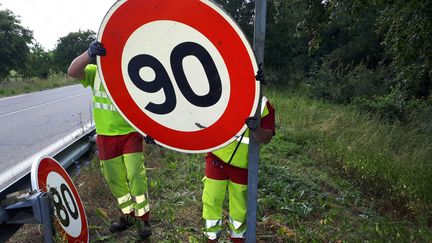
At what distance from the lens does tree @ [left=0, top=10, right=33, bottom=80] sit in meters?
31.1

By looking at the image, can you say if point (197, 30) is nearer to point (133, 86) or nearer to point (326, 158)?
point (133, 86)

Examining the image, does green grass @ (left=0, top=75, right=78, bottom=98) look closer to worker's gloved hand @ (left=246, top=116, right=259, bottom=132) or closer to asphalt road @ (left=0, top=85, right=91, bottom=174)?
asphalt road @ (left=0, top=85, right=91, bottom=174)

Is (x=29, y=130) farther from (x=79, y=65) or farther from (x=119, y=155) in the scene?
(x=79, y=65)

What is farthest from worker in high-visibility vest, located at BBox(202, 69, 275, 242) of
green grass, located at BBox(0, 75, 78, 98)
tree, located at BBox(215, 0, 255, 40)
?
green grass, located at BBox(0, 75, 78, 98)

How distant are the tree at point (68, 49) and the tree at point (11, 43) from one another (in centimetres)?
2203

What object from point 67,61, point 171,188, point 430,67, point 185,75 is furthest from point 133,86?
point 67,61

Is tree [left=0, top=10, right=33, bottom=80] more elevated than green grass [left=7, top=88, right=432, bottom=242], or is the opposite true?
tree [left=0, top=10, right=33, bottom=80]

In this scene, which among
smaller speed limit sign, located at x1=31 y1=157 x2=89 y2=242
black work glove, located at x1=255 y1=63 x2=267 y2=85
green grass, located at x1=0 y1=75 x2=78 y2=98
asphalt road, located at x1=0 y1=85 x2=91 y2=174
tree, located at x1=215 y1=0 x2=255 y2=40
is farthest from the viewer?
green grass, located at x1=0 y1=75 x2=78 y2=98

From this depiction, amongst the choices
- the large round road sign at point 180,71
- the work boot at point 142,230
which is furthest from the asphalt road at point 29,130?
the large round road sign at point 180,71

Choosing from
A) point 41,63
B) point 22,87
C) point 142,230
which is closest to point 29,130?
point 142,230

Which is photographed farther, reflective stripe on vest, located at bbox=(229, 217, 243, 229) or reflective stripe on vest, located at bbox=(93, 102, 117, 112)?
reflective stripe on vest, located at bbox=(93, 102, 117, 112)

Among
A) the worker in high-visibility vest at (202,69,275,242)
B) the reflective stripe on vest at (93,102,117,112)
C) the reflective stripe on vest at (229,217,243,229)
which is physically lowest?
the reflective stripe on vest at (229,217,243,229)

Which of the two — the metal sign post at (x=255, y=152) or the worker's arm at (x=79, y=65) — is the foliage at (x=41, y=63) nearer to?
the worker's arm at (x=79, y=65)

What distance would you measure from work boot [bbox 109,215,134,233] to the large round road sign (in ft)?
6.12
